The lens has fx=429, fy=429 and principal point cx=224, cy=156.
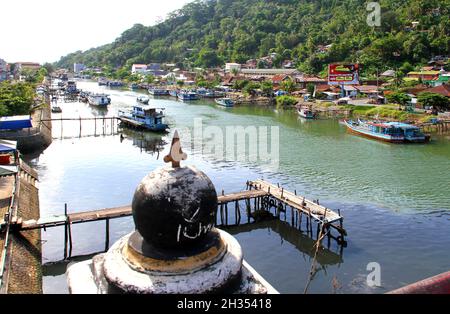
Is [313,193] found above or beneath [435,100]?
beneath

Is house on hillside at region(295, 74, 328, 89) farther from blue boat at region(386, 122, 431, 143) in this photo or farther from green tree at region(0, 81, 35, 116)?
green tree at region(0, 81, 35, 116)

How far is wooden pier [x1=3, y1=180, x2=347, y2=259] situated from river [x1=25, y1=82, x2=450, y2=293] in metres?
0.88

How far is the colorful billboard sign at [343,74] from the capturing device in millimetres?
87000

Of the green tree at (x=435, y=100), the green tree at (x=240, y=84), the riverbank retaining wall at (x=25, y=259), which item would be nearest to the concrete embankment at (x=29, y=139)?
the riverbank retaining wall at (x=25, y=259)

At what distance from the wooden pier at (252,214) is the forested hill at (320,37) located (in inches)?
3165

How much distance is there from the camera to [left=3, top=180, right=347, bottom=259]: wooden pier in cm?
2159

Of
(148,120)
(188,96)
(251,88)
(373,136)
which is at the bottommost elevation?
(373,136)

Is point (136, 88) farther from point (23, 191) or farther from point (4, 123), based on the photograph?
point (23, 191)

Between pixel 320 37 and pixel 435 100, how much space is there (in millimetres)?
80371

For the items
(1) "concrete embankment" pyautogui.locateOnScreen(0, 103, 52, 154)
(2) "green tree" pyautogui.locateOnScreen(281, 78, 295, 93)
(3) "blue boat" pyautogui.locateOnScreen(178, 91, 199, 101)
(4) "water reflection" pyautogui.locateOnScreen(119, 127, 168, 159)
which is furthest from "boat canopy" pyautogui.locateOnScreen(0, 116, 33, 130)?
(2) "green tree" pyautogui.locateOnScreen(281, 78, 295, 93)

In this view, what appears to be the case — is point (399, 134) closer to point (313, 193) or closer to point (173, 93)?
point (313, 193)

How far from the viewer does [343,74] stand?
287ft

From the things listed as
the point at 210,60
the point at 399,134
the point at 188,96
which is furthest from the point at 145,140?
the point at 210,60
